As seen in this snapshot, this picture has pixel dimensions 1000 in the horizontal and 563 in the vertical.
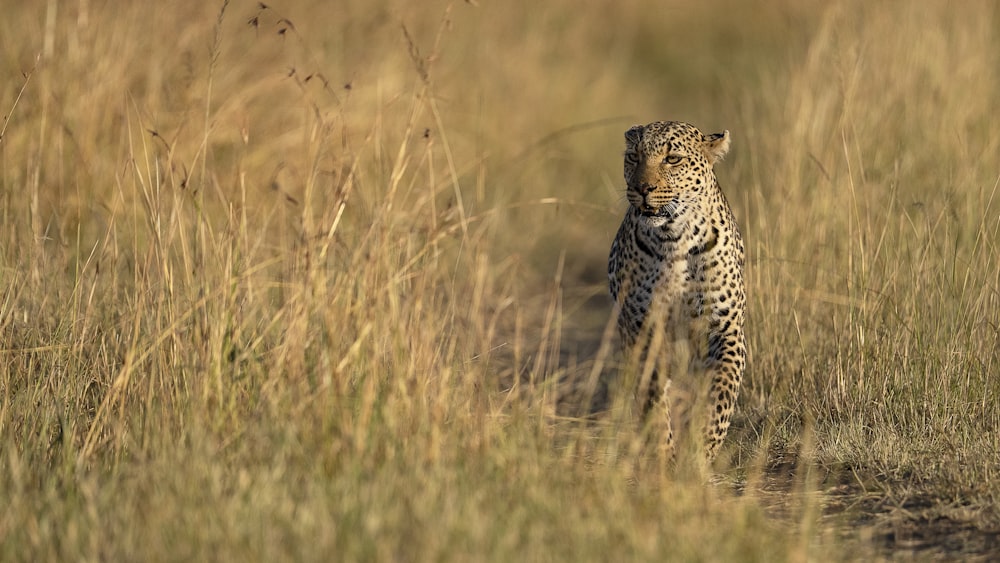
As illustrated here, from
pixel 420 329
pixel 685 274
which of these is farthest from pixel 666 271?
pixel 420 329

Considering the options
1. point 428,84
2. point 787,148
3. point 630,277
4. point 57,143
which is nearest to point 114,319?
point 428,84

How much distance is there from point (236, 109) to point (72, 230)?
48.7 inches

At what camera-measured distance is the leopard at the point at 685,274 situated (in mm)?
5566

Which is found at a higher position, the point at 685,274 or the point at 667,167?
the point at 667,167

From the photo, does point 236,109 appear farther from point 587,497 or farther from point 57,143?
point 587,497

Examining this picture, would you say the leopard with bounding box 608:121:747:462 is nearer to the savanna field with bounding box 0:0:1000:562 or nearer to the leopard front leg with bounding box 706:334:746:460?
the leopard front leg with bounding box 706:334:746:460

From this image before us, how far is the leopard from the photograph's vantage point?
219 inches

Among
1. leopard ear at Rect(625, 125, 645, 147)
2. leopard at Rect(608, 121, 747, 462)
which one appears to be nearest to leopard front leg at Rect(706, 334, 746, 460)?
leopard at Rect(608, 121, 747, 462)

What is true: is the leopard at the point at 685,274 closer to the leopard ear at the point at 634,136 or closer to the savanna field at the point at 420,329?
the leopard ear at the point at 634,136

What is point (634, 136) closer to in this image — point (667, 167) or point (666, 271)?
point (667, 167)

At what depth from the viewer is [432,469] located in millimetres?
4266

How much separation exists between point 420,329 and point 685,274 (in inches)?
45.1

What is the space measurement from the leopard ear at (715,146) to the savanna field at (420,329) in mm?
395

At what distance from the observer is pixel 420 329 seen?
520 cm
